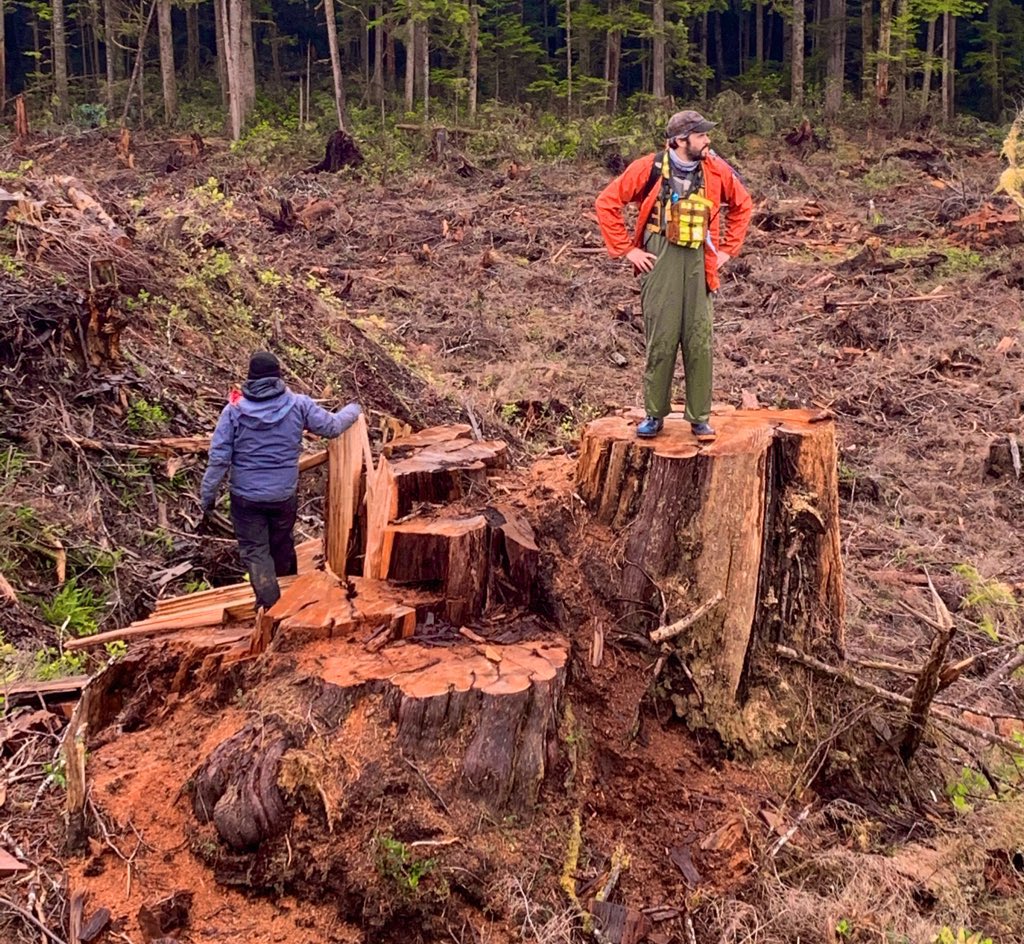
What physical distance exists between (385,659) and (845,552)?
533cm

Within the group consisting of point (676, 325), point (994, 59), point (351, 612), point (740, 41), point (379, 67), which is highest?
point (740, 41)

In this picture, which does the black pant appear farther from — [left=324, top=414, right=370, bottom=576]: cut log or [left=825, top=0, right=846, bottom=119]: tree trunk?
[left=825, top=0, right=846, bottom=119]: tree trunk

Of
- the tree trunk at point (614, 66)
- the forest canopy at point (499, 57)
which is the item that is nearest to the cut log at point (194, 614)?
the forest canopy at point (499, 57)

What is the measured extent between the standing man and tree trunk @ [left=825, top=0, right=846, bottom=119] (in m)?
26.5

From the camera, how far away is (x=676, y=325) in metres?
4.80

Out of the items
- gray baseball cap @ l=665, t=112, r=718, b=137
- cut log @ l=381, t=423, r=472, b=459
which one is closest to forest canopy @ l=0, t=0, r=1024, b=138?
cut log @ l=381, t=423, r=472, b=459

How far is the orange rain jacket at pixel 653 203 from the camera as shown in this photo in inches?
182

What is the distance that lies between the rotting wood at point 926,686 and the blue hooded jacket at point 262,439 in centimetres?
296

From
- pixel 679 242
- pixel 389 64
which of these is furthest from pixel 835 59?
pixel 679 242

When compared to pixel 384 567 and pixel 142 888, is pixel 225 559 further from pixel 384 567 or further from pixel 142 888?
pixel 142 888

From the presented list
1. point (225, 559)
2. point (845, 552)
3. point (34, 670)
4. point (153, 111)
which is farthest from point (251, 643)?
point (153, 111)

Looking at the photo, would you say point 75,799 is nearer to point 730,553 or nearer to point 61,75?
point 730,553

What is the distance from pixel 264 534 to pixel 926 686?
11.0 feet

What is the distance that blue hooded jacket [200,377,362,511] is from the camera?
16.8ft
